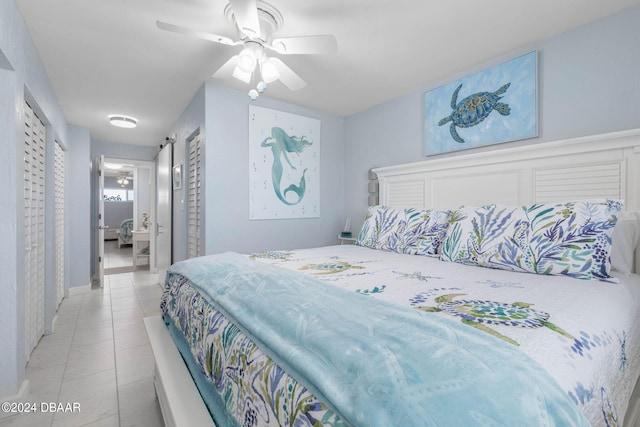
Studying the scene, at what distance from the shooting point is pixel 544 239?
4.99ft

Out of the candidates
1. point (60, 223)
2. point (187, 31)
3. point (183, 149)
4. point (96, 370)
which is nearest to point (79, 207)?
point (60, 223)

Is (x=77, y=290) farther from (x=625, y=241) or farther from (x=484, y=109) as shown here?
(x=625, y=241)

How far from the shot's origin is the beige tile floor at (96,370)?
162 cm

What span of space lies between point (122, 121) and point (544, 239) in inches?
180

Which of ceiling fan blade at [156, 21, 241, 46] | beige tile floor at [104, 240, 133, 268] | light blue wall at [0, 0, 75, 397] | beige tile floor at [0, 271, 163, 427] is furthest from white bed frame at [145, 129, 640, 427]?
beige tile floor at [104, 240, 133, 268]

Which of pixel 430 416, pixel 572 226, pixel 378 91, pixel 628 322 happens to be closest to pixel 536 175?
pixel 572 226

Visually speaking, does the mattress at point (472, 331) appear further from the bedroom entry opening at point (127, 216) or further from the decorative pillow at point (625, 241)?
the bedroom entry opening at point (127, 216)

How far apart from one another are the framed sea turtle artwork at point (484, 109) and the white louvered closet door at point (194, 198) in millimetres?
2336

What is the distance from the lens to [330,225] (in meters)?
3.81

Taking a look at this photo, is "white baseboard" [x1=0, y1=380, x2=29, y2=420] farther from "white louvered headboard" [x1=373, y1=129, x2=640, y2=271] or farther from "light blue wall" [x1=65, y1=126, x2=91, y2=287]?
"white louvered headboard" [x1=373, y1=129, x2=640, y2=271]

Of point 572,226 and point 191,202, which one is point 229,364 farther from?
point 191,202

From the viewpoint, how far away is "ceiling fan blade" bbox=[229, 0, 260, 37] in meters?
1.41

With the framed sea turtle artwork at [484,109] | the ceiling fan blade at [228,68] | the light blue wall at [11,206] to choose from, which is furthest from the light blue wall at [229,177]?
the framed sea turtle artwork at [484,109]

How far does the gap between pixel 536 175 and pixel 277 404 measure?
2.30 metres
